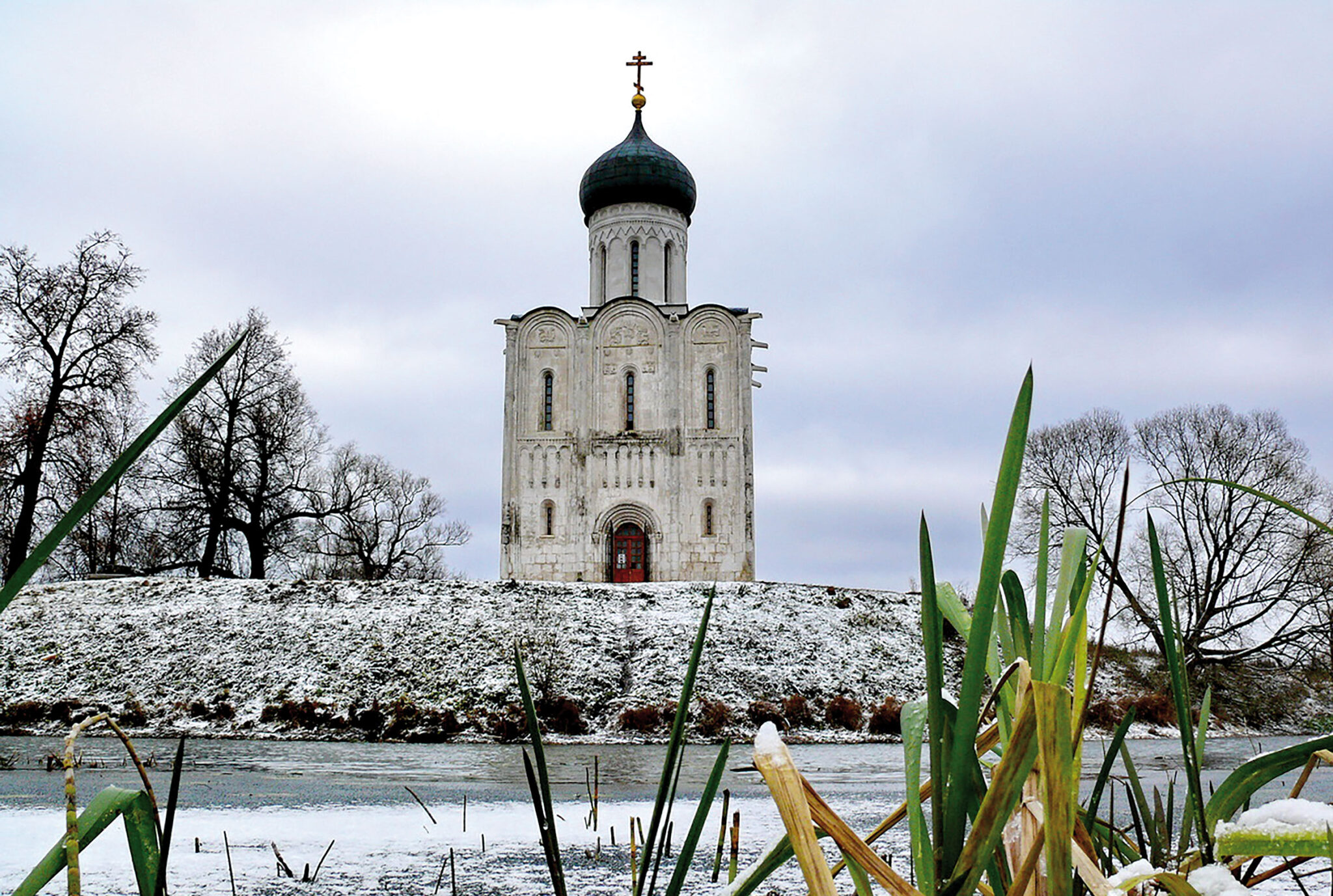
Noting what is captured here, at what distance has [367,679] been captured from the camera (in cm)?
1644

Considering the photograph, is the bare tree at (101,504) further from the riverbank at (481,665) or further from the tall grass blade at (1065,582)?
the tall grass blade at (1065,582)

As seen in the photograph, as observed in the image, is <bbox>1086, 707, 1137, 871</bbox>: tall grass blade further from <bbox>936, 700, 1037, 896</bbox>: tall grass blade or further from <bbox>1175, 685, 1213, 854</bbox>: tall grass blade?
<bbox>936, 700, 1037, 896</bbox>: tall grass blade

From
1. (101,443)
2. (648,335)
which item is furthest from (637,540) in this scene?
(101,443)

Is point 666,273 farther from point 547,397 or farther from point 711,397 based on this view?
point 547,397

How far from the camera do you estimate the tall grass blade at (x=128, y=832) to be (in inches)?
25.5

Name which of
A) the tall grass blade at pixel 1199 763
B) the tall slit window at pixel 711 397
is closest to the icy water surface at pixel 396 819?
the tall grass blade at pixel 1199 763

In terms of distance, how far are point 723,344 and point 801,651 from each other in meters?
13.9

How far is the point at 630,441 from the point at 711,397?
2.71 meters

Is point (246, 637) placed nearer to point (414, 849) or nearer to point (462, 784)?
point (462, 784)

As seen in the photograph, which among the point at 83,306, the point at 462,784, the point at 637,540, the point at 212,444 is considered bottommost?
the point at 462,784

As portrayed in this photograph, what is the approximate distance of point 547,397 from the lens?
31.3m

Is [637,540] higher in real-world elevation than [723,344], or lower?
lower

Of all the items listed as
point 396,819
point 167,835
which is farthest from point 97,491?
point 396,819

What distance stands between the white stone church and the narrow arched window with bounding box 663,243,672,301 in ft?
0.79
